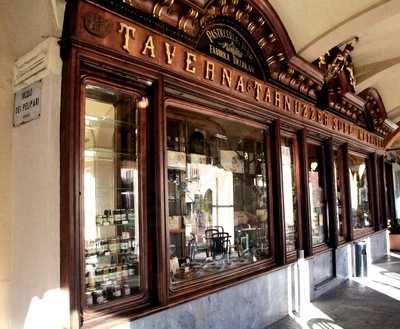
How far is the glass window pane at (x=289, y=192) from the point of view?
5797mm

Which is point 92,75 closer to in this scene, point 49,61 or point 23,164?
point 49,61

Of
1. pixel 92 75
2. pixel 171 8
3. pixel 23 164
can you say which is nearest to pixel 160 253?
pixel 23 164

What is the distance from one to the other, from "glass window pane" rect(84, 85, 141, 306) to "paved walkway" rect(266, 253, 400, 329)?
7.82ft

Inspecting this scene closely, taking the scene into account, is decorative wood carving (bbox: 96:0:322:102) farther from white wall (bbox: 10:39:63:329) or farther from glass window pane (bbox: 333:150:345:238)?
glass window pane (bbox: 333:150:345:238)

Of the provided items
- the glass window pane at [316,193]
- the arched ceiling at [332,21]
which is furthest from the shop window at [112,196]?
the glass window pane at [316,193]

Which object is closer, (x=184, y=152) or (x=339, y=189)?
(x=184, y=152)

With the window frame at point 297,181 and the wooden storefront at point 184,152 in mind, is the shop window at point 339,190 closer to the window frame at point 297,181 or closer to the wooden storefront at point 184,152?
the wooden storefront at point 184,152

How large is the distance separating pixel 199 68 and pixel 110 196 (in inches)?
62.3

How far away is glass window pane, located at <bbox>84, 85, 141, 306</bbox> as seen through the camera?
3.10 meters

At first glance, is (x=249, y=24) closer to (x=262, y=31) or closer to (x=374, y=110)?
(x=262, y=31)

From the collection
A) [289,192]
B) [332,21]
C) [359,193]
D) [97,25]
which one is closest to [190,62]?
[97,25]

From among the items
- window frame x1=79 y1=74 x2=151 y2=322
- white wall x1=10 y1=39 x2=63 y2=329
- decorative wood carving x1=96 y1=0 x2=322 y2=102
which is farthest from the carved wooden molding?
white wall x1=10 y1=39 x2=63 y2=329

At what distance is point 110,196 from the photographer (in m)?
3.37

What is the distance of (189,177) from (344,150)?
184 inches
